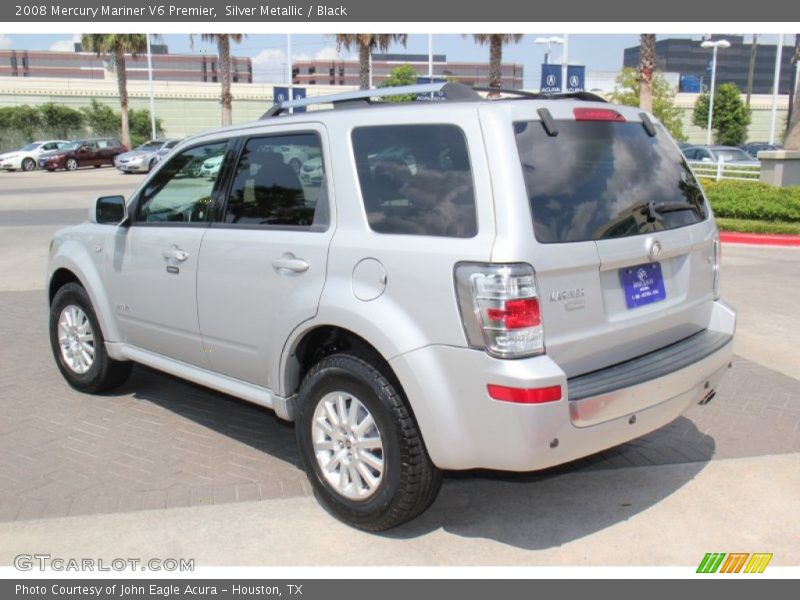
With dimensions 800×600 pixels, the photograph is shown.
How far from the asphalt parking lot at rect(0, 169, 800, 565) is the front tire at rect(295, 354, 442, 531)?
19 centimetres

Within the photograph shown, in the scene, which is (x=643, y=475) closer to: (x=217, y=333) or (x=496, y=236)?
(x=496, y=236)

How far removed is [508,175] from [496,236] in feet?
0.87

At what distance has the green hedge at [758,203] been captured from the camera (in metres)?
14.9

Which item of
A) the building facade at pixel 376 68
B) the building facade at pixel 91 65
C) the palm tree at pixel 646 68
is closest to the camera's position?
the palm tree at pixel 646 68

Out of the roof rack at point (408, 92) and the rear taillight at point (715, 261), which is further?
the rear taillight at point (715, 261)

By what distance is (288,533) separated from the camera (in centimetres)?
383

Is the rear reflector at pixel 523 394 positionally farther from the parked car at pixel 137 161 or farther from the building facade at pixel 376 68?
the building facade at pixel 376 68

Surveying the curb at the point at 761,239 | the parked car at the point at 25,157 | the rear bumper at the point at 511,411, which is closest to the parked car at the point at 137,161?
the parked car at the point at 25,157

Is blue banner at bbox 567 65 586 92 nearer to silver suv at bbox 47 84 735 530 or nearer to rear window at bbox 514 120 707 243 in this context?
silver suv at bbox 47 84 735 530

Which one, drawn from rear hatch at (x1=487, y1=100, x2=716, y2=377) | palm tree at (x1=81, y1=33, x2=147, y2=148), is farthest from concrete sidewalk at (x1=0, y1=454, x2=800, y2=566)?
palm tree at (x1=81, y1=33, x2=147, y2=148)

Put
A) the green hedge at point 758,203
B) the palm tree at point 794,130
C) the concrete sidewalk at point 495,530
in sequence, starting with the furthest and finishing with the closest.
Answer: the palm tree at point 794,130, the green hedge at point 758,203, the concrete sidewalk at point 495,530

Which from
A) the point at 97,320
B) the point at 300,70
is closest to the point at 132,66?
the point at 300,70

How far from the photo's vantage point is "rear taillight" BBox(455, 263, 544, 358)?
319 centimetres

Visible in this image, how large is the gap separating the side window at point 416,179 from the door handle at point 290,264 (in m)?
0.44
